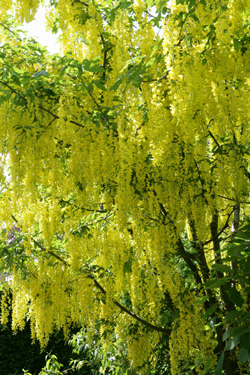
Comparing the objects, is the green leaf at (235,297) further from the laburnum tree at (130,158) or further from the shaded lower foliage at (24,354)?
the shaded lower foliage at (24,354)

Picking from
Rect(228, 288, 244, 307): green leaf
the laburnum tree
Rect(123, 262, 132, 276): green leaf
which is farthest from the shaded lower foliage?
Rect(228, 288, 244, 307): green leaf

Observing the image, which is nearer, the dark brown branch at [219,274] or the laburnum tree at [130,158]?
the laburnum tree at [130,158]

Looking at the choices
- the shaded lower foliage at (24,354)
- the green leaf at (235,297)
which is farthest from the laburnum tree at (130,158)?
the shaded lower foliage at (24,354)

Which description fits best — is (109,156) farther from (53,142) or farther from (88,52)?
(88,52)

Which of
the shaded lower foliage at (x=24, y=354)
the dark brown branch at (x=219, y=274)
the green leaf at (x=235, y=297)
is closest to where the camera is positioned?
the green leaf at (x=235, y=297)

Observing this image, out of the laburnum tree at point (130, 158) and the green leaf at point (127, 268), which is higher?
the laburnum tree at point (130, 158)

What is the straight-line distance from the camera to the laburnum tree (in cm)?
250

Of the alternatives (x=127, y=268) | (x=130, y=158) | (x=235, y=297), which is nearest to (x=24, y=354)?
(x=127, y=268)

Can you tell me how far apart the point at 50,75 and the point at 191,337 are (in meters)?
2.71

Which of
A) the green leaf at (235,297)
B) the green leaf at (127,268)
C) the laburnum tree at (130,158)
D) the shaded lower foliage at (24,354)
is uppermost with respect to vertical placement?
the laburnum tree at (130,158)

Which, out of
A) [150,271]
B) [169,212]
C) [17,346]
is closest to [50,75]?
[169,212]

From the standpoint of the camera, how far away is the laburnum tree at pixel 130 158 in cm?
250

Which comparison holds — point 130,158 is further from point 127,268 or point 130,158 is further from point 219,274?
point 219,274

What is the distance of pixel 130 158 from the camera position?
107 inches
